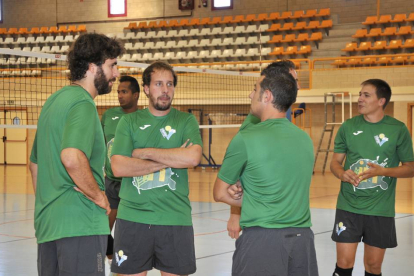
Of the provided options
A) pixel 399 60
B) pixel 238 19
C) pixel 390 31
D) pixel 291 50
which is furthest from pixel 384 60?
pixel 238 19

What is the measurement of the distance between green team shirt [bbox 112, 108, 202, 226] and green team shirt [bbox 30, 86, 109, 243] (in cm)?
89

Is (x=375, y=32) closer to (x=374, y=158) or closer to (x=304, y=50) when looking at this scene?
(x=304, y=50)

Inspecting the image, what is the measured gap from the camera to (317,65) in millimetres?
21266

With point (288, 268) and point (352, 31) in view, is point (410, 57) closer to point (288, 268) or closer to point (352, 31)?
point (352, 31)

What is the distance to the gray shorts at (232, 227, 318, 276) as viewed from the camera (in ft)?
9.95

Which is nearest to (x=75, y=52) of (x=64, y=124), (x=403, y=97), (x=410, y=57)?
(x=64, y=124)

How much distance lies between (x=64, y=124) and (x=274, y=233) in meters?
1.21

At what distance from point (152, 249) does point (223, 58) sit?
63.0ft

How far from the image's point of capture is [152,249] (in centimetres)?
409

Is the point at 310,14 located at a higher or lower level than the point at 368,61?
higher

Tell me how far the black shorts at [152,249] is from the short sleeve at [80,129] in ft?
3.70

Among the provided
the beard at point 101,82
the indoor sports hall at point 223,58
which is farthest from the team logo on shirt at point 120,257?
the indoor sports hall at point 223,58

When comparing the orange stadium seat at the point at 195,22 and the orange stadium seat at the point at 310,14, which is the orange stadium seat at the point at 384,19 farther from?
the orange stadium seat at the point at 195,22

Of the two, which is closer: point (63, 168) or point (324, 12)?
point (63, 168)
